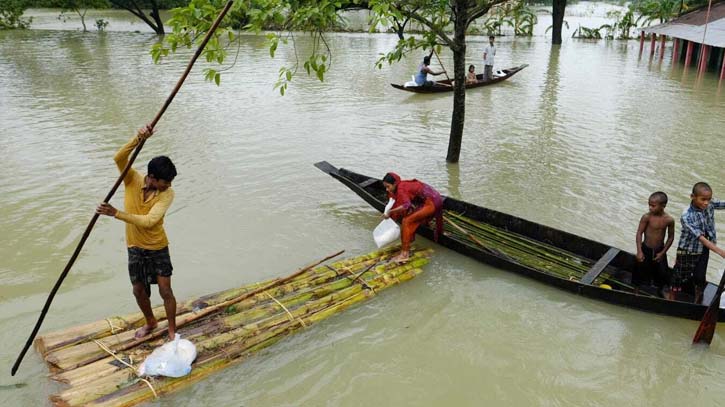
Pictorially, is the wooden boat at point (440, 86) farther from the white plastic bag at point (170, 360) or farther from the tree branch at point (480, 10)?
the white plastic bag at point (170, 360)

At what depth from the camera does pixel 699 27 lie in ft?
62.4

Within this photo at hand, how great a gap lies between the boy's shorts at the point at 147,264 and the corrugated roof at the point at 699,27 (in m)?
17.3

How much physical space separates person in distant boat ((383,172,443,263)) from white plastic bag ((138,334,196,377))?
2705 mm

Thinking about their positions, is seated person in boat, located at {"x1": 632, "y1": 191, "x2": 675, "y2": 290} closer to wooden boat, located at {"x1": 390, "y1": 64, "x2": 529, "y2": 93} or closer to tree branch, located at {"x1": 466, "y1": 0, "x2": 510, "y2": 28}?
tree branch, located at {"x1": 466, "y1": 0, "x2": 510, "y2": 28}

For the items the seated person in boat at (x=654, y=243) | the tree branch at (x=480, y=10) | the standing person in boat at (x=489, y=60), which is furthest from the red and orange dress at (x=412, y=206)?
the standing person in boat at (x=489, y=60)

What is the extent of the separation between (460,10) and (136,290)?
6731 millimetres

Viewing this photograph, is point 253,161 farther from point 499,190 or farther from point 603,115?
point 603,115

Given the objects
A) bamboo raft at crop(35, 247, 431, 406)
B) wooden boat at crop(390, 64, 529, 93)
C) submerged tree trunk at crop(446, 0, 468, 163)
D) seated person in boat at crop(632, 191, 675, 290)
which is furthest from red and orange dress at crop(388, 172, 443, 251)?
wooden boat at crop(390, 64, 529, 93)

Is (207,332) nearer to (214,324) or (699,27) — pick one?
(214,324)

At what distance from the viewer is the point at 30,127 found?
39.3 feet

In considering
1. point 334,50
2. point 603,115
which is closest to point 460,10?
point 603,115

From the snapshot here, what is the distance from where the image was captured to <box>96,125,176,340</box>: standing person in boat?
3.85 meters

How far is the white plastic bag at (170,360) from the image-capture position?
4.04 m

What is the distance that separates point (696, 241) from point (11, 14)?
41.3 meters
